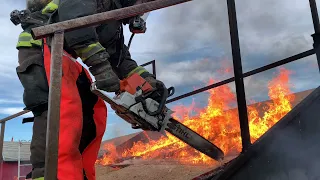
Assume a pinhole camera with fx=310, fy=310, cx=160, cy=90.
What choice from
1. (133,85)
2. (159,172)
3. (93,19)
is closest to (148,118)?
(133,85)

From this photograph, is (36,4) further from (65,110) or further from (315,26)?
(315,26)

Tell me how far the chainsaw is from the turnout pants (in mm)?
171

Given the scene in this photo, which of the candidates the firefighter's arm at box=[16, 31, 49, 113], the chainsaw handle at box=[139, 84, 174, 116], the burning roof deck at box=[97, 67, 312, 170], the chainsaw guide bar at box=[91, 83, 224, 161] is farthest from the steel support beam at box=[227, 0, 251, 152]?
the firefighter's arm at box=[16, 31, 49, 113]

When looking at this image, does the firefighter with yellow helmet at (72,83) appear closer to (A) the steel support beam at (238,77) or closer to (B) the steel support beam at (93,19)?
(B) the steel support beam at (93,19)

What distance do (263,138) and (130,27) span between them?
1.34m

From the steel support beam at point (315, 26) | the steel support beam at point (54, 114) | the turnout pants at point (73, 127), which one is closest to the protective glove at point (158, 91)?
the turnout pants at point (73, 127)

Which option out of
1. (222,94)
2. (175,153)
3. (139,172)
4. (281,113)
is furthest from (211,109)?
(139,172)

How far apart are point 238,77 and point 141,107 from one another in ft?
2.78

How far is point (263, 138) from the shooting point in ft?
7.06

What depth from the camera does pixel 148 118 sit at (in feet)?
6.98

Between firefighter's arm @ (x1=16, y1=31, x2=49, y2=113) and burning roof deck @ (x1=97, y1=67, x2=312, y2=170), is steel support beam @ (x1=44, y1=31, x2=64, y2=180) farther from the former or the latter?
burning roof deck @ (x1=97, y1=67, x2=312, y2=170)

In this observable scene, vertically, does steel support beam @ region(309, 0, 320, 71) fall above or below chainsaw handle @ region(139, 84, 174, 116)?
above

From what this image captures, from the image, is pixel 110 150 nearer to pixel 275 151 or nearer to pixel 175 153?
pixel 175 153

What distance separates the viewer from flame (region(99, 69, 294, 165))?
3.54 meters
